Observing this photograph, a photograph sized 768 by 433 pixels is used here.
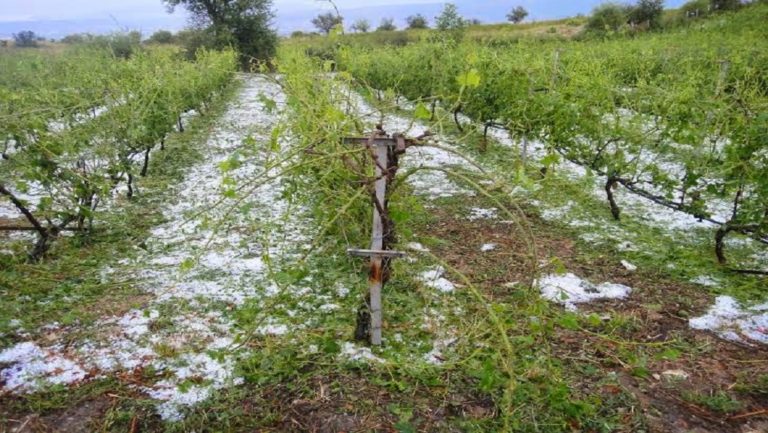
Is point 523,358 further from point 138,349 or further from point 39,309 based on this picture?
point 39,309

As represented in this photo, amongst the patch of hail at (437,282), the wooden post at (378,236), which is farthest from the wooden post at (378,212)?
the patch of hail at (437,282)

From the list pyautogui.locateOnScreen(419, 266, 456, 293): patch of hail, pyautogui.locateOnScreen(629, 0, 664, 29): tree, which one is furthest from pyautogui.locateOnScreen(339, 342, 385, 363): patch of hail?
pyautogui.locateOnScreen(629, 0, 664, 29): tree

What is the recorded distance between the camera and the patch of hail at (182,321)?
247 centimetres

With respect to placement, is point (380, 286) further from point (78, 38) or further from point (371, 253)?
point (78, 38)

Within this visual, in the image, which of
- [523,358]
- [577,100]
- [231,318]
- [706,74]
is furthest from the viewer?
[706,74]

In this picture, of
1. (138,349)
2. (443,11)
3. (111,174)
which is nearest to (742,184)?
(138,349)

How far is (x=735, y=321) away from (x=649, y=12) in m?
28.2

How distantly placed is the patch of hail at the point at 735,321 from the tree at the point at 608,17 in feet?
84.6

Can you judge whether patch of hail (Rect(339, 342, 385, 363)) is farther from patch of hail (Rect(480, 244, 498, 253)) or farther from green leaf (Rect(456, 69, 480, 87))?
patch of hail (Rect(480, 244, 498, 253))

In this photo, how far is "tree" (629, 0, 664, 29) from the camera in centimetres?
2569

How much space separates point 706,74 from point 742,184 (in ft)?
24.5

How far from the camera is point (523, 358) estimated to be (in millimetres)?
2635

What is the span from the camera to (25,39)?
36.0 metres

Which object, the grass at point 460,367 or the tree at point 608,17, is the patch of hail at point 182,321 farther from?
the tree at point 608,17
